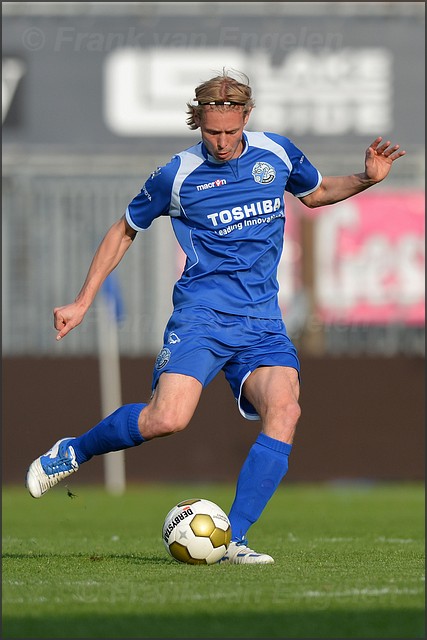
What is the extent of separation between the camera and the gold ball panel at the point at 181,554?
22.6ft

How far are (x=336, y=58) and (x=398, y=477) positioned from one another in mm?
8984

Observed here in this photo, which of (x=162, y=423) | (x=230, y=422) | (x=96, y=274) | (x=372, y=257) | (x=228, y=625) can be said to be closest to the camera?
(x=228, y=625)

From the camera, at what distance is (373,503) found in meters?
15.2

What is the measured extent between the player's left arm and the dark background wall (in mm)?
11120

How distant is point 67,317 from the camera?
7.44 m

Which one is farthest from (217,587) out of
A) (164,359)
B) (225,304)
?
(225,304)

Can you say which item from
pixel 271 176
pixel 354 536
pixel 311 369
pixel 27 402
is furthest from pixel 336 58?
pixel 271 176

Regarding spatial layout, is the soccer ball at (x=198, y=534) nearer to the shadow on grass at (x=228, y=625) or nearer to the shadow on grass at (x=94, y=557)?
the shadow on grass at (x=94, y=557)

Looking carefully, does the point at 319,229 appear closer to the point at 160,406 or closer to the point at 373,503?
the point at 373,503

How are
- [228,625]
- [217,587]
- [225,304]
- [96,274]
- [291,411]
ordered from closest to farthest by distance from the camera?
[228,625] < [217,587] < [291,411] < [225,304] < [96,274]

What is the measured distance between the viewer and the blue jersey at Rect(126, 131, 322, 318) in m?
7.34

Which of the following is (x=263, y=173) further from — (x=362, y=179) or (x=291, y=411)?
(x=291, y=411)

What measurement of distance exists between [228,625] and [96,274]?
3116 mm

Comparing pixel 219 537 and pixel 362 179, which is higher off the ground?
pixel 362 179
